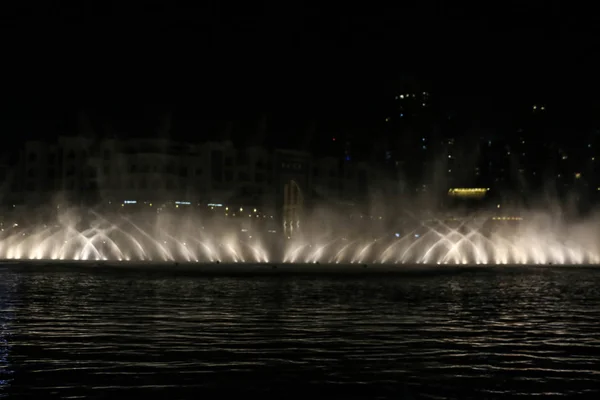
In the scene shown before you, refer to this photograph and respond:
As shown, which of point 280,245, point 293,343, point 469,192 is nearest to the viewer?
point 293,343

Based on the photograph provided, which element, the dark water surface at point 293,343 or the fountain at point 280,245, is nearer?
the dark water surface at point 293,343

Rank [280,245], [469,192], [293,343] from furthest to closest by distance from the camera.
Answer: [469,192]
[280,245]
[293,343]

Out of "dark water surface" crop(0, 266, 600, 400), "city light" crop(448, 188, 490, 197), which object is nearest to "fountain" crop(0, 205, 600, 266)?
"dark water surface" crop(0, 266, 600, 400)

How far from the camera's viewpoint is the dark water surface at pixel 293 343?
13312mm

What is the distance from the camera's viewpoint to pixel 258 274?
47.0 meters

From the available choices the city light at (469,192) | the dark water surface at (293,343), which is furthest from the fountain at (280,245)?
the city light at (469,192)

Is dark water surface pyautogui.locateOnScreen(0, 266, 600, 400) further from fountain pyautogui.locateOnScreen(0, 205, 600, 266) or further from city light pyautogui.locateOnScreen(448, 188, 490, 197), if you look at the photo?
city light pyautogui.locateOnScreen(448, 188, 490, 197)

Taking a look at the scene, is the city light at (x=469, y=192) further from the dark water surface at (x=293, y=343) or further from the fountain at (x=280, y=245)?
the dark water surface at (x=293, y=343)

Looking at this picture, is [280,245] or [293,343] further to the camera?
[280,245]

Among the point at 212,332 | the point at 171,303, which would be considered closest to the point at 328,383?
the point at 212,332

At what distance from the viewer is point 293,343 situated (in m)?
18.0

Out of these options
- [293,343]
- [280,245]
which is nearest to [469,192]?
[280,245]

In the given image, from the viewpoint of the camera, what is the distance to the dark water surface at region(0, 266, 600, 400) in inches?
524

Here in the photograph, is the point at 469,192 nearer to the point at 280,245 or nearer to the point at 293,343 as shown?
the point at 280,245
